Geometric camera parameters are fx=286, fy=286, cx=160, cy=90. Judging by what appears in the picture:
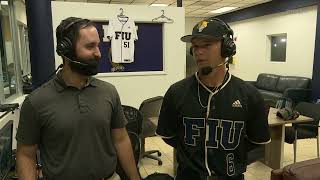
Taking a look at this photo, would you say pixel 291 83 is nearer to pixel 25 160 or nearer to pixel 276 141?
Result: pixel 276 141

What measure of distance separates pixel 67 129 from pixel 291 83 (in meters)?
7.05

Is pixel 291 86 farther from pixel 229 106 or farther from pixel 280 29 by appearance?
pixel 229 106

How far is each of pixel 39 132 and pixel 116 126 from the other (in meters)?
0.38

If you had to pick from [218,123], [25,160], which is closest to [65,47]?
[25,160]

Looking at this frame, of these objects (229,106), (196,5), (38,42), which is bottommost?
(229,106)

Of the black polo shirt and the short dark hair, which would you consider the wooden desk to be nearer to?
the black polo shirt

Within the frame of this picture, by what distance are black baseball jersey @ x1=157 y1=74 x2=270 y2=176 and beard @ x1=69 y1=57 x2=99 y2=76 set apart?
0.43 m

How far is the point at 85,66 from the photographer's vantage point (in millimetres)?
1334

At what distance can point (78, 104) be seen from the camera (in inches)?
52.4

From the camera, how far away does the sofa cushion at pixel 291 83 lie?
22.7 feet

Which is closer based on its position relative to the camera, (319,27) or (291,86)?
(319,27)

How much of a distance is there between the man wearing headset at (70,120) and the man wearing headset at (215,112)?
40 centimetres

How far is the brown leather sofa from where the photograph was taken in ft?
5.02

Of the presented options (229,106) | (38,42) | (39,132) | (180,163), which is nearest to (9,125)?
(39,132)
